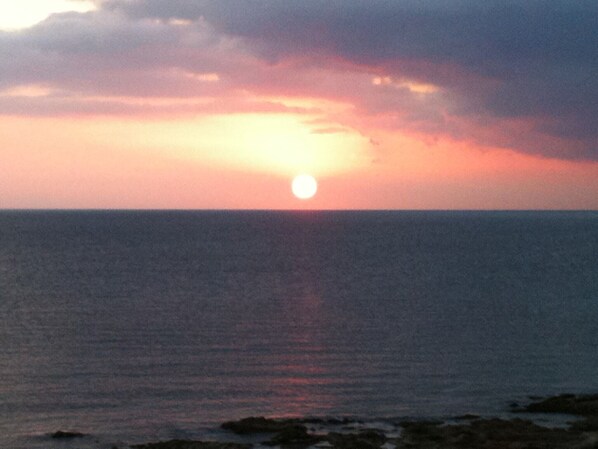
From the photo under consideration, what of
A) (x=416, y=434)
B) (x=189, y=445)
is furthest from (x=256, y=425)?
(x=416, y=434)

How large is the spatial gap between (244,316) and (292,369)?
25970mm

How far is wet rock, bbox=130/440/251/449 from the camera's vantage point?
3609 centimetres

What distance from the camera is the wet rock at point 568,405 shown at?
4278 centimetres

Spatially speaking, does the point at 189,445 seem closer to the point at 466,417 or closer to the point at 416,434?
the point at 416,434

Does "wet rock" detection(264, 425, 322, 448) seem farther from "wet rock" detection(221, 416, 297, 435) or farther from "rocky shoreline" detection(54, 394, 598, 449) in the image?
"wet rock" detection(221, 416, 297, 435)

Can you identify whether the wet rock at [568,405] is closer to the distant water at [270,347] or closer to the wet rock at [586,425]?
the wet rock at [586,425]

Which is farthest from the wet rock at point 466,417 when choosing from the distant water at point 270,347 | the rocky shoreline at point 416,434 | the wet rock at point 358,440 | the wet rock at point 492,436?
the wet rock at point 358,440

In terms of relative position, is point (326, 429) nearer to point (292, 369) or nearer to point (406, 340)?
point (292, 369)

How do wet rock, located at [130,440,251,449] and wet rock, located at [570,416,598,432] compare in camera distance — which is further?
wet rock, located at [570,416,598,432]

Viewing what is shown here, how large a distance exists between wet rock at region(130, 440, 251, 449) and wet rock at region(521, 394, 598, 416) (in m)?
17.3

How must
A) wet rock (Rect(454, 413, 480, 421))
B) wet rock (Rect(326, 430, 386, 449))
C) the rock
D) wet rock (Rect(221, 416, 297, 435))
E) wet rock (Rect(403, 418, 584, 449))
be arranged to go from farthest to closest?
wet rock (Rect(454, 413, 480, 421)) < wet rock (Rect(221, 416, 297, 435)) < the rock < wet rock (Rect(326, 430, 386, 449)) < wet rock (Rect(403, 418, 584, 449))

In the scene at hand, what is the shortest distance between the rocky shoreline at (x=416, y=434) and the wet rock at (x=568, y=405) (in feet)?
0.35

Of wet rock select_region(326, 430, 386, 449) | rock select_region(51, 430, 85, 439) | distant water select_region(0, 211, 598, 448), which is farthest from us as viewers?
distant water select_region(0, 211, 598, 448)

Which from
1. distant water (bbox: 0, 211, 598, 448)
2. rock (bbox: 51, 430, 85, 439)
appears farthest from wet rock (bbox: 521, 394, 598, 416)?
rock (bbox: 51, 430, 85, 439)
